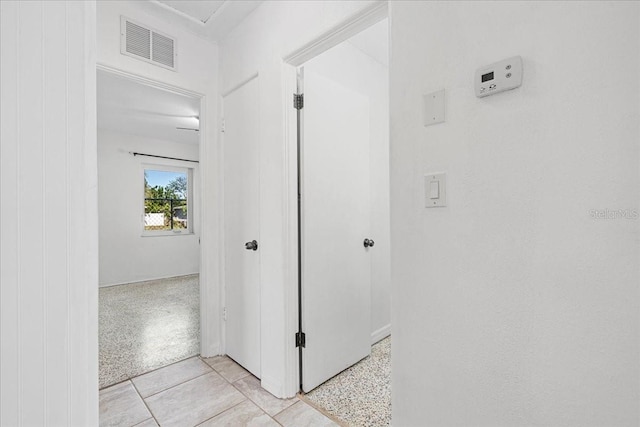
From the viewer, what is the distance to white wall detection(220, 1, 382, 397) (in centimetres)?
180

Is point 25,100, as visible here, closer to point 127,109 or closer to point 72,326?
point 72,326

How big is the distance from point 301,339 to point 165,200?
4656mm

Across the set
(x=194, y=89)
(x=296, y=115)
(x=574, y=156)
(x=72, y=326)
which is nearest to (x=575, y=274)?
(x=574, y=156)

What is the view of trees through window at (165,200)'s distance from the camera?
5.30 metres

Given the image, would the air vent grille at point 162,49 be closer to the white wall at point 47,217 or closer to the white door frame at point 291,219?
the white door frame at point 291,219

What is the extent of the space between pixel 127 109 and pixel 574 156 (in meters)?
4.61

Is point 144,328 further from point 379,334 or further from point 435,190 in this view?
point 435,190

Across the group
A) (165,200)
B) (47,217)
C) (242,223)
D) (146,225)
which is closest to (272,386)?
(242,223)

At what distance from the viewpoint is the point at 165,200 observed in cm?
552

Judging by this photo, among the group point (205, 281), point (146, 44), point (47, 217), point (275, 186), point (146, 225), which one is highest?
point (146, 44)

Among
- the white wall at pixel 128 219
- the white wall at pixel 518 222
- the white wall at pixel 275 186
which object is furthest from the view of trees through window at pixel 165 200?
the white wall at pixel 518 222

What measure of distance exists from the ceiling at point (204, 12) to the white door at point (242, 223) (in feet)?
1.51

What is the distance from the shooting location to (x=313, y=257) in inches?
75.7

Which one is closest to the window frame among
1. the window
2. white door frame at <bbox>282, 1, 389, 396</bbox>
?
the window
